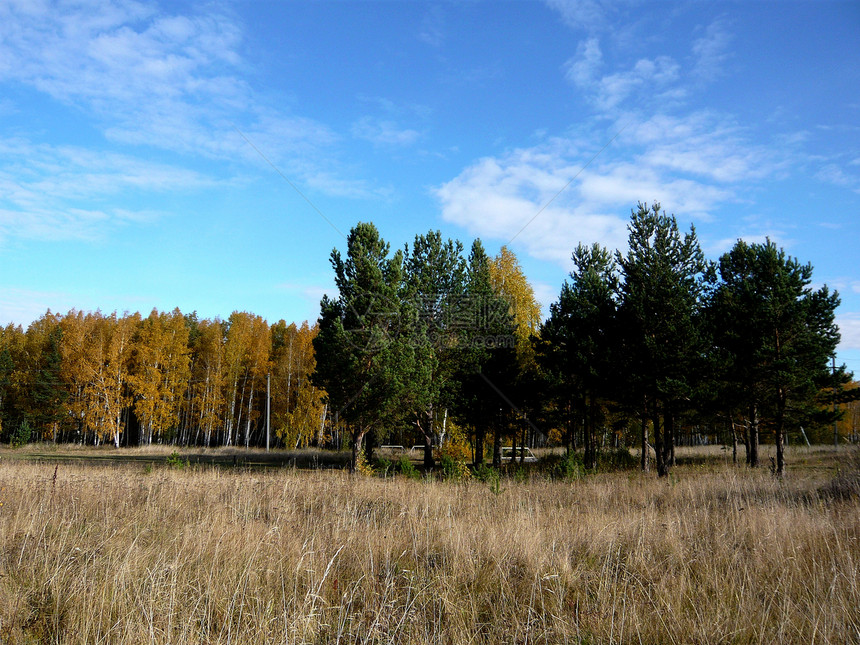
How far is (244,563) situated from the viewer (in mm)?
4730

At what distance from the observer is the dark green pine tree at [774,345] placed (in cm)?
2259

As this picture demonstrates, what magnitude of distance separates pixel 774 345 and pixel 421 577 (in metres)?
24.4

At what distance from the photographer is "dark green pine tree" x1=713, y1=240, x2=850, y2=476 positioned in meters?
22.6

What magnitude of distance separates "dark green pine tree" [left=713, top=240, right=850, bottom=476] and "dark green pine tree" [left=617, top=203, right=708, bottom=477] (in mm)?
2388

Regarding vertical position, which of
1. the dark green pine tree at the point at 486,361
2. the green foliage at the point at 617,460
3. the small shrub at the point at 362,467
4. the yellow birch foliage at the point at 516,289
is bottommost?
the green foliage at the point at 617,460

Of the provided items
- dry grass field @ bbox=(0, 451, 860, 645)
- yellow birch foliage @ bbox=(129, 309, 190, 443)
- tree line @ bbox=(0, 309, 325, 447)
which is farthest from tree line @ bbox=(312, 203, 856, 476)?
yellow birch foliage @ bbox=(129, 309, 190, 443)

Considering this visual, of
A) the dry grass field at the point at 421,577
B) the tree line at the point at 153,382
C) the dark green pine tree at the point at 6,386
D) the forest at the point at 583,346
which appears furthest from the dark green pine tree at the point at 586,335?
the dark green pine tree at the point at 6,386

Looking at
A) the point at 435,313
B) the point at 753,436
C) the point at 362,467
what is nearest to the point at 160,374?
the point at 435,313

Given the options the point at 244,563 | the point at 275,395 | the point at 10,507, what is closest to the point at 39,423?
the point at 275,395

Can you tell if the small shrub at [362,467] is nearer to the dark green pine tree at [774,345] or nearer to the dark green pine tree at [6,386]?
the dark green pine tree at [774,345]

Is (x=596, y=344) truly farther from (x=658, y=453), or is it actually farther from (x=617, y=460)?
(x=617, y=460)

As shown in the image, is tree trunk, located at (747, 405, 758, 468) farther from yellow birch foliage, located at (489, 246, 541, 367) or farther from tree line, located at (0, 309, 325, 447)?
tree line, located at (0, 309, 325, 447)

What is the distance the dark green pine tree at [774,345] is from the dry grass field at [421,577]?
57.4 feet

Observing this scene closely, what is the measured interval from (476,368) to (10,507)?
2008 cm
